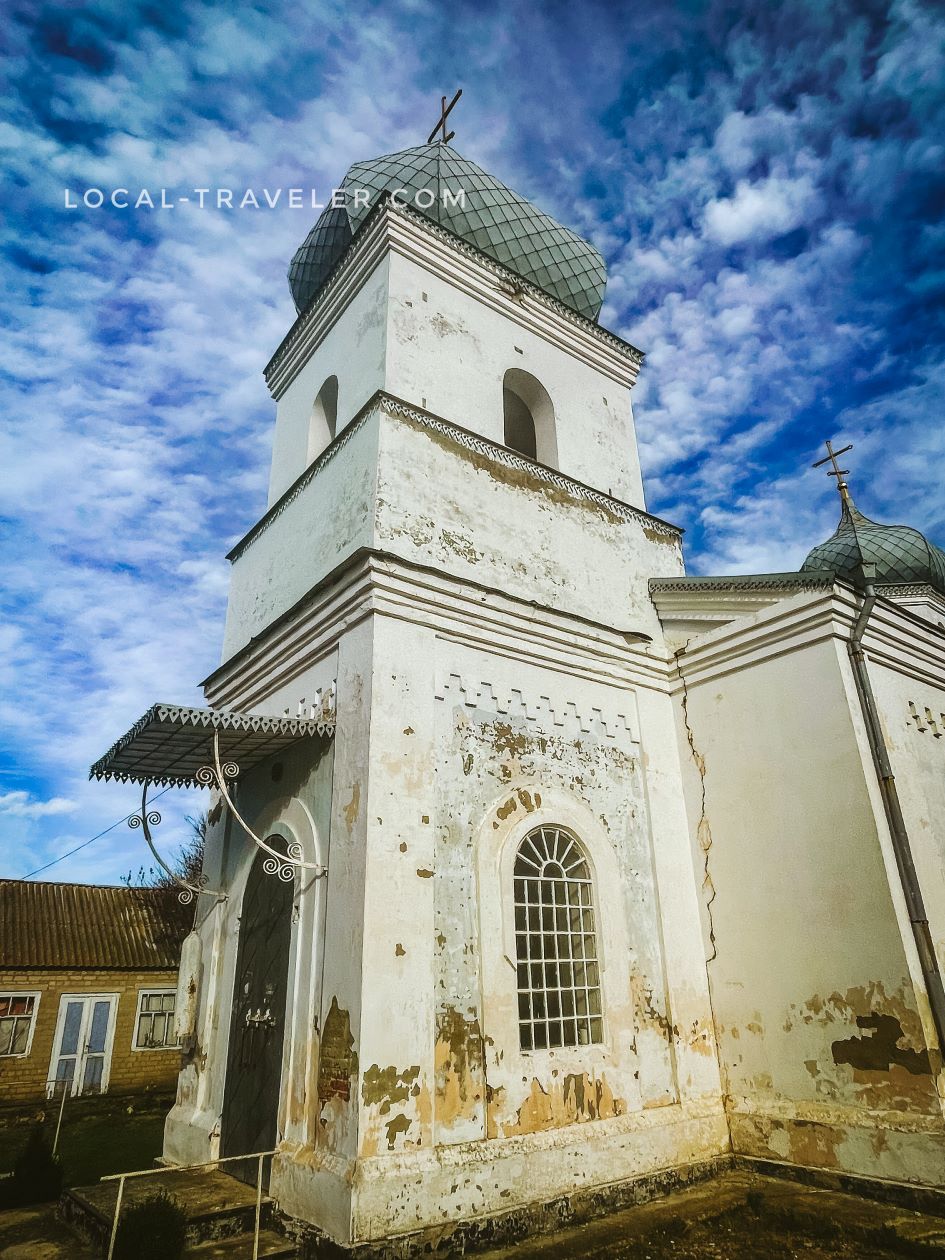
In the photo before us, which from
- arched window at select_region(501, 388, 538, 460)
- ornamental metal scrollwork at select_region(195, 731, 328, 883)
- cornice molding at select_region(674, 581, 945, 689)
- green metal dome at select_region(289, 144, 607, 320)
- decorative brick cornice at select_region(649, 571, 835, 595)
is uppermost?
green metal dome at select_region(289, 144, 607, 320)

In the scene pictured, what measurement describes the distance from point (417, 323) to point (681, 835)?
6.39 metres

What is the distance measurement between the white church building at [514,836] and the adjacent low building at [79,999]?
1136 centimetres

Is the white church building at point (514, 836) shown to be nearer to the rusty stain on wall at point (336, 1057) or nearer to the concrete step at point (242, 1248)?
the rusty stain on wall at point (336, 1057)

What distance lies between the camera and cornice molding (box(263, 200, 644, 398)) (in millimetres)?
9314

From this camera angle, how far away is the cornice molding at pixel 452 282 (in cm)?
931

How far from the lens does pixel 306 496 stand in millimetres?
8992

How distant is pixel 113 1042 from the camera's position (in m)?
17.8

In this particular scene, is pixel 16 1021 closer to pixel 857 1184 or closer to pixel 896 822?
pixel 857 1184

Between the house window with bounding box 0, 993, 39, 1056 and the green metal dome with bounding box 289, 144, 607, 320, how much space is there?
15521 mm

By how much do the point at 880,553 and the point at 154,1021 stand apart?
738 inches

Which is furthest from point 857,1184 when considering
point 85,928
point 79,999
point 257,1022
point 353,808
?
point 85,928

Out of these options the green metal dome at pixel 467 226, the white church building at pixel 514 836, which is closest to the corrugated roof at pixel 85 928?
the white church building at pixel 514 836

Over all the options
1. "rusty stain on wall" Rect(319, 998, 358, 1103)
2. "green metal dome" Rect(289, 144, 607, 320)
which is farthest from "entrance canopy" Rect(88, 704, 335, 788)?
"green metal dome" Rect(289, 144, 607, 320)

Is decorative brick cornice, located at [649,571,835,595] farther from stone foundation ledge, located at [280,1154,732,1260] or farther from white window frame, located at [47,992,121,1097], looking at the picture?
white window frame, located at [47,992,121,1097]
